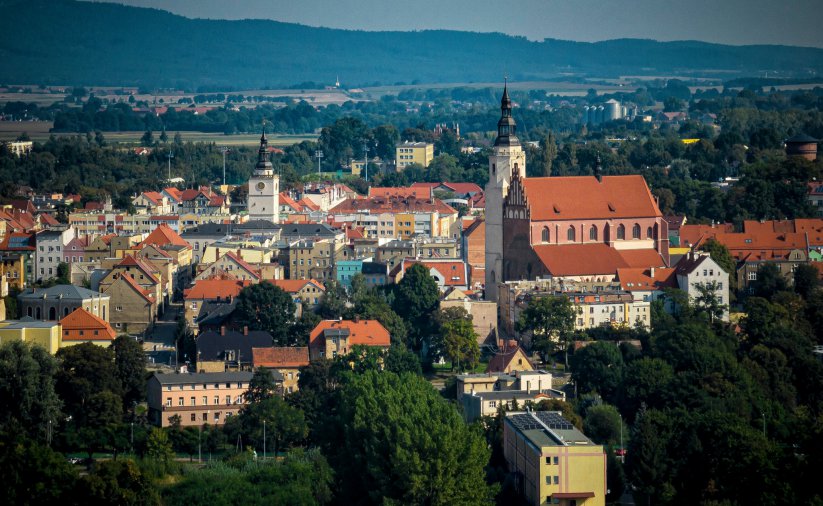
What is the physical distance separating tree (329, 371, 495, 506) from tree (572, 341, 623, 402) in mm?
7209

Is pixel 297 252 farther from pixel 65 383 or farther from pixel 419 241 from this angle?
pixel 65 383

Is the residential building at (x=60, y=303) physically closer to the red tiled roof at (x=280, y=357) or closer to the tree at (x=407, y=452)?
the red tiled roof at (x=280, y=357)

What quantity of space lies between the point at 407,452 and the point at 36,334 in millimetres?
17121

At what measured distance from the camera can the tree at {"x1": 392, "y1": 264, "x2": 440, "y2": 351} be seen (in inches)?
2297

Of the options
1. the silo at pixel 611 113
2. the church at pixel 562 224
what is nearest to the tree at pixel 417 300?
the church at pixel 562 224

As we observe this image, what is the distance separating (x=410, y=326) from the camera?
2303 inches

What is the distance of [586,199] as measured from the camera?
6488 centimetres

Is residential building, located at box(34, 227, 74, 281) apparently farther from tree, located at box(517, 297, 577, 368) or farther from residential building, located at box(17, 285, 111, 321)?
tree, located at box(517, 297, 577, 368)

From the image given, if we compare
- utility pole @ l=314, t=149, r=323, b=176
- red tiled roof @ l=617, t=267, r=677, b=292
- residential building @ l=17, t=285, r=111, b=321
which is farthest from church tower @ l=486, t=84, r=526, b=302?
utility pole @ l=314, t=149, r=323, b=176

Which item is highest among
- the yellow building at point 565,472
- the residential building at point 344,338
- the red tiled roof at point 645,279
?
the red tiled roof at point 645,279

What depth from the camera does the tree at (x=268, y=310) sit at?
56.7 metres

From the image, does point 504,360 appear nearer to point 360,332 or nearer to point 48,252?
point 360,332

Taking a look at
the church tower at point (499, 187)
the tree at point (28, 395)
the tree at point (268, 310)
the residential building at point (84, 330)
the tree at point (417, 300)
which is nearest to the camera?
the tree at point (28, 395)

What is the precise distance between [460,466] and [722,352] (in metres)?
14.1
